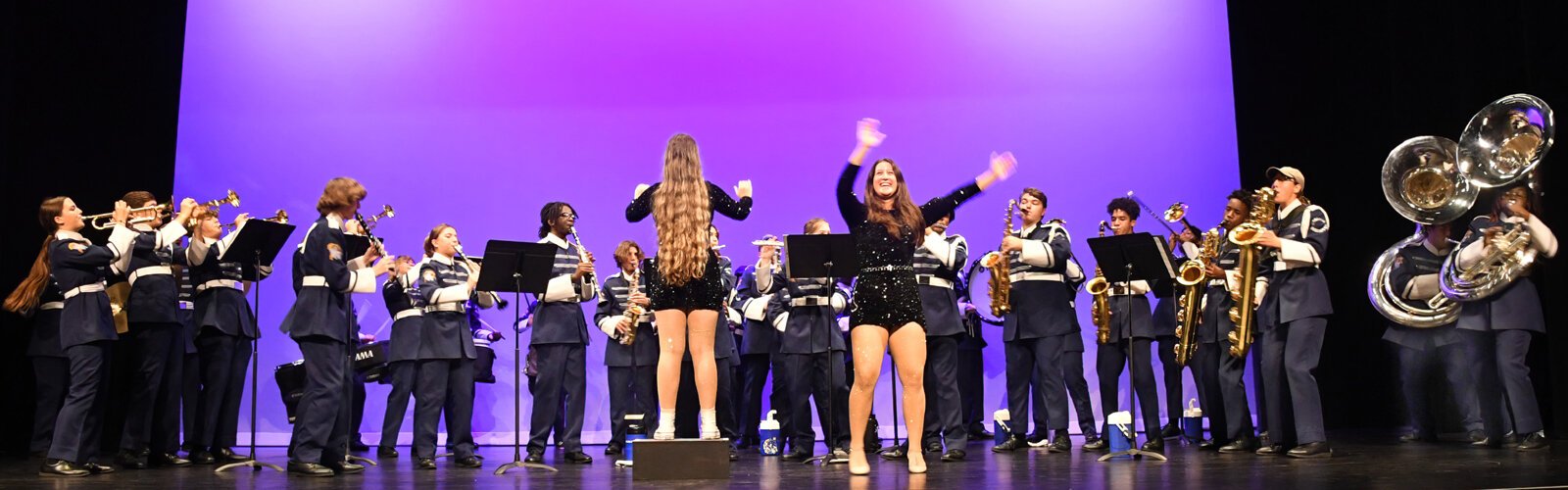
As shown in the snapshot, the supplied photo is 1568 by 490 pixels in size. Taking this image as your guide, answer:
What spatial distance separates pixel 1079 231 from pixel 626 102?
3988 millimetres

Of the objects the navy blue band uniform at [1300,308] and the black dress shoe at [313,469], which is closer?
the black dress shoe at [313,469]

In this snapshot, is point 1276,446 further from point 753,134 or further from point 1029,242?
point 753,134

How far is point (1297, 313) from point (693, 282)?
3199mm

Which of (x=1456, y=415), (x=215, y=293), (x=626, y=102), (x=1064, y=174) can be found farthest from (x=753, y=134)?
(x=1456, y=415)

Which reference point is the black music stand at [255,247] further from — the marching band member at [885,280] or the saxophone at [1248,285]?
the saxophone at [1248,285]

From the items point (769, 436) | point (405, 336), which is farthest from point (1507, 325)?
point (405, 336)

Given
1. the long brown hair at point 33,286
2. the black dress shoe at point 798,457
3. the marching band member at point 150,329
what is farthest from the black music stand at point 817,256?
the long brown hair at point 33,286

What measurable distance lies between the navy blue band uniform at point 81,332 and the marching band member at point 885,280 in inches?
154

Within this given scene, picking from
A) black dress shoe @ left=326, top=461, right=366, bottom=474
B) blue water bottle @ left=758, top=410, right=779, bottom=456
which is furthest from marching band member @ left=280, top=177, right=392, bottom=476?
blue water bottle @ left=758, top=410, right=779, bottom=456

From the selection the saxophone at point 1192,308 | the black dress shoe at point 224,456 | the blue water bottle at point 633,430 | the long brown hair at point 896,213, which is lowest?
the black dress shoe at point 224,456

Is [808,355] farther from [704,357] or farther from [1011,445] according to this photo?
[704,357]

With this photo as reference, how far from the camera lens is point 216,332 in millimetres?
6812

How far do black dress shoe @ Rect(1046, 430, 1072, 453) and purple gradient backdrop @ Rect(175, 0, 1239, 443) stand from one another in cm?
277

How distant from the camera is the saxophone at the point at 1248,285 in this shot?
20.7 ft
